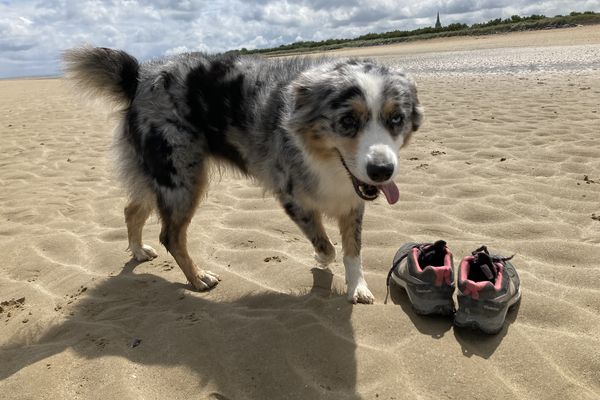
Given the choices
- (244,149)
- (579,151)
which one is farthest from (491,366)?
(579,151)

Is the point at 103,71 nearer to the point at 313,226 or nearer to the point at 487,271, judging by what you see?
the point at 313,226

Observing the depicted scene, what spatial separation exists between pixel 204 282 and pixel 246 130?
1253mm

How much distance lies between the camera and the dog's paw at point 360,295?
3.32 m

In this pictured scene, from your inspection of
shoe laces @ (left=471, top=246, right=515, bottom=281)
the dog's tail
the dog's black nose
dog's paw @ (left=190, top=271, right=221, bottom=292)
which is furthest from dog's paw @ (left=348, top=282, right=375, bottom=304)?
the dog's tail

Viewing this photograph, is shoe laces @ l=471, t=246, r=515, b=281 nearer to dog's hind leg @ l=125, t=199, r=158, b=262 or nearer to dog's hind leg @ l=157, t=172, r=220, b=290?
dog's hind leg @ l=157, t=172, r=220, b=290

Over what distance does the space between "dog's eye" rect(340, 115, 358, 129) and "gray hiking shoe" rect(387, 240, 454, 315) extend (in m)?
0.97

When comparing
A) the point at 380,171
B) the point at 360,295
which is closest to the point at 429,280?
the point at 360,295

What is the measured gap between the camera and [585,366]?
2529 millimetres

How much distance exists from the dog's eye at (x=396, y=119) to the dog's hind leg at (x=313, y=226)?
0.95 meters

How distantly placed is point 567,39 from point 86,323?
93.5ft

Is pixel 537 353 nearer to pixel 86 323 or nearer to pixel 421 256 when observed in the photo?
pixel 421 256

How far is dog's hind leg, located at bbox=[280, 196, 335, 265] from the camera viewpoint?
3.69m

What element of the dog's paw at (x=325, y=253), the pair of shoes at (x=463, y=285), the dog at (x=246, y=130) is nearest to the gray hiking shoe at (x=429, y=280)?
the pair of shoes at (x=463, y=285)

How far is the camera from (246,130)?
3920 millimetres
